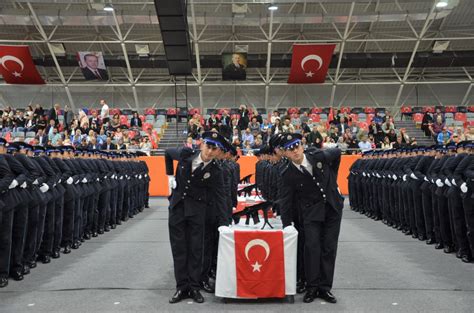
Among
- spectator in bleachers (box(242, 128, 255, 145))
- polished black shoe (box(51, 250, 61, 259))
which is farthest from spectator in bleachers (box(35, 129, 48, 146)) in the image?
polished black shoe (box(51, 250, 61, 259))

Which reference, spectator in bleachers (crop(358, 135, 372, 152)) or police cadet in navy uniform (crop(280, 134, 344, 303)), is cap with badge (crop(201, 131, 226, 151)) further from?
spectator in bleachers (crop(358, 135, 372, 152))

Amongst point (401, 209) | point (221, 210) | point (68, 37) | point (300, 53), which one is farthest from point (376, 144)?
point (68, 37)

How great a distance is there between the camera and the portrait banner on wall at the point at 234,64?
27078 millimetres

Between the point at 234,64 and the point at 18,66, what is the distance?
11163 millimetres

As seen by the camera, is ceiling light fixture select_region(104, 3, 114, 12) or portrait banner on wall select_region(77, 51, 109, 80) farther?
portrait banner on wall select_region(77, 51, 109, 80)

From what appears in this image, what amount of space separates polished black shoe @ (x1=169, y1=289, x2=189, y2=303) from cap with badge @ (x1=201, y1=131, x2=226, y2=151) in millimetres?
1576

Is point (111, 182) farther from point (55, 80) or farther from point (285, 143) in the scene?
point (55, 80)

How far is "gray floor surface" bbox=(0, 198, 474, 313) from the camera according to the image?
523 centimetres

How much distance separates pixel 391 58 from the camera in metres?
28.2

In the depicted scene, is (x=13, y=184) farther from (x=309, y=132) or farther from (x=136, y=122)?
(x=136, y=122)

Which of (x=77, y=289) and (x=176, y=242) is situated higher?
(x=176, y=242)

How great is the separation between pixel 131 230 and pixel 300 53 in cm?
1732

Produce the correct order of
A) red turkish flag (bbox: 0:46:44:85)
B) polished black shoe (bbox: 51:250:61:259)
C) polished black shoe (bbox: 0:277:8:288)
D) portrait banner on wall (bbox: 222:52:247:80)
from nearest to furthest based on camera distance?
polished black shoe (bbox: 0:277:8:288) → polished black shoe (bbox: 51:250:61:259) → red turkish flag (bbox: 0:46:44:85) → portrait banner on wall (bbox: 222:52:247:80)

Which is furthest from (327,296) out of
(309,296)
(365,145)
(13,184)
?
(365,145)
